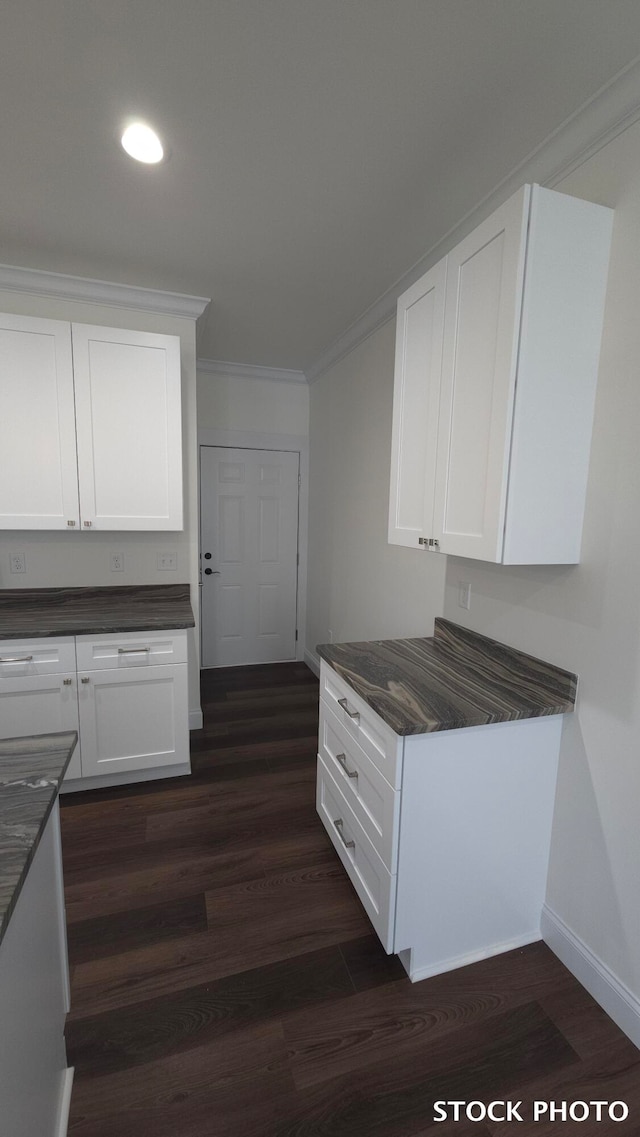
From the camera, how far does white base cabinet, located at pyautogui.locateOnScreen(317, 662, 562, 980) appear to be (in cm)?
137

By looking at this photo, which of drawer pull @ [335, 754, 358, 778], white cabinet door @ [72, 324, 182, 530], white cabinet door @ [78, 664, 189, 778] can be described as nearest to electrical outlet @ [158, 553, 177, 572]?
white cabinet door @ [72, 324, 182, 530]

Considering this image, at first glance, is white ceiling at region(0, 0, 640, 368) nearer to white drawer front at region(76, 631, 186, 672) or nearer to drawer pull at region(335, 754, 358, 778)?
white drawer front at region(76, 631, 186, 672)

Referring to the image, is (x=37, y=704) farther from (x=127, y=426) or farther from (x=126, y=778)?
(x=127, y=426)

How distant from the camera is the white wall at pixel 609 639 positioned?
127 cm

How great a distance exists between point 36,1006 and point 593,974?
5.03 feet

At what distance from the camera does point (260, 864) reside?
191cm

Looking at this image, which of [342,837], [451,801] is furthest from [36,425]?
[451,801]

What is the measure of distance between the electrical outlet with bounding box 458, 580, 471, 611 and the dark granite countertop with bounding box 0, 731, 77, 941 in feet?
4.90

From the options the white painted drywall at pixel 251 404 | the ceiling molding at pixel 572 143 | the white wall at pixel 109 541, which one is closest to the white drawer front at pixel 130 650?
the white wall at pixel 109 541

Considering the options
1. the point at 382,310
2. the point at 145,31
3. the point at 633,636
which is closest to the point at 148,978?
the point at 633,636

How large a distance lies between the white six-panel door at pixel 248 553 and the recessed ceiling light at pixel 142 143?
232 centimetres

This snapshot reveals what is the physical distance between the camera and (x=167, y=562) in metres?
2.87

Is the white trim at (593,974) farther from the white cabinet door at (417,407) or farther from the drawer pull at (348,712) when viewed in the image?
the white cabinet door at (417,407)

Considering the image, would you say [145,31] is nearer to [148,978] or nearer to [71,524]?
[71,524]
